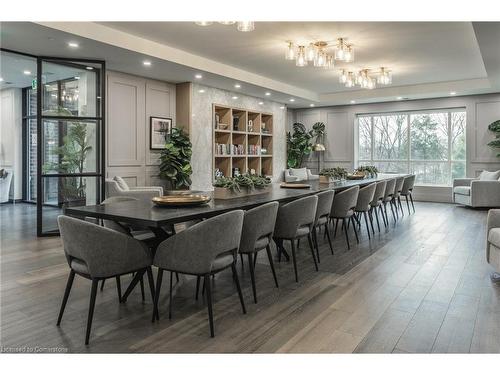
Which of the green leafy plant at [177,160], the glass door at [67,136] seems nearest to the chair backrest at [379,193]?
the green leafy plant at [177,160]

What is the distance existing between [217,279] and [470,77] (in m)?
7.28

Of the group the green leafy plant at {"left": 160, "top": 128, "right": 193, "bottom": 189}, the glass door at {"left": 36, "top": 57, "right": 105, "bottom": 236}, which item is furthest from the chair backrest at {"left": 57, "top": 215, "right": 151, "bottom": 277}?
the green leafy plant at {"left": 160, "top": 128, "right": 193, "bottom": 189}

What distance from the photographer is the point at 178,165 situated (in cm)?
709

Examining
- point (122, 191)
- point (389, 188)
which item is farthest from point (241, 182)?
point (389, 188)

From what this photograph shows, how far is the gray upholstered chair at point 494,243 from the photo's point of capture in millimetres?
3579

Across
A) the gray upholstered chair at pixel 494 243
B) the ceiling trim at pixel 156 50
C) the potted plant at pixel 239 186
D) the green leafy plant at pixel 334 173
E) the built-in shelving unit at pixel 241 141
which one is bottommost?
the gray upholstered chair at pixel 494 243

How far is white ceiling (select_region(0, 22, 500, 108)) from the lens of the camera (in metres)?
4.81

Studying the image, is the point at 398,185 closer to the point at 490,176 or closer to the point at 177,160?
the point at 490,176

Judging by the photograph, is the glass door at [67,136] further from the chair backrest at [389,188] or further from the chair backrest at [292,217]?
the chair backrest at [389,188]

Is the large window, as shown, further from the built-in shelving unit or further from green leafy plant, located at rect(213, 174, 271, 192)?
green leafy plant, located at rect(213, 174, 271, 192)

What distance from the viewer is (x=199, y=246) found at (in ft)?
8.22

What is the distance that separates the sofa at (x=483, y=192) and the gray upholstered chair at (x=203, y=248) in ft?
24.4
